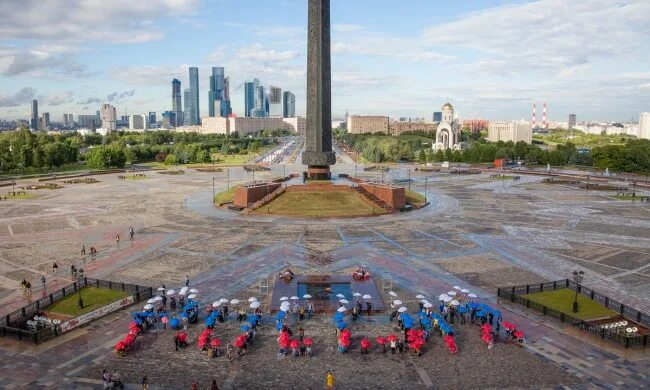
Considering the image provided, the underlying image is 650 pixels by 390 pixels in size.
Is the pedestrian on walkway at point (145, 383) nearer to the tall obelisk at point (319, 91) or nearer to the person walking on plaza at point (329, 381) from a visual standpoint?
the person walking on plaza at point (329, 381)

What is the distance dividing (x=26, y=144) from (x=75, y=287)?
84926 mm

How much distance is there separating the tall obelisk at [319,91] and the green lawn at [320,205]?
6.33 metres

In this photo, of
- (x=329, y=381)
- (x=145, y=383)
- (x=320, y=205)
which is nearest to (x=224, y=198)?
(x=320, y=205)

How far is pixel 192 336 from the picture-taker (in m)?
23.4

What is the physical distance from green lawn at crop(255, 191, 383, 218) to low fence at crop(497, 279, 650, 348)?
2593 centimetres

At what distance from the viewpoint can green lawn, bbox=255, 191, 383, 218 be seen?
175 feet

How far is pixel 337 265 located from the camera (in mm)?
34531

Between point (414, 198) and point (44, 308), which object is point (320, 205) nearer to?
point (414, 198)

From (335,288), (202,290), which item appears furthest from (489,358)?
(202,290)

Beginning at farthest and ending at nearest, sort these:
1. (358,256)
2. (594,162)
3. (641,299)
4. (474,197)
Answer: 1. (594,162)
2. (474,197)
3. (358,256)
4. (641,299)

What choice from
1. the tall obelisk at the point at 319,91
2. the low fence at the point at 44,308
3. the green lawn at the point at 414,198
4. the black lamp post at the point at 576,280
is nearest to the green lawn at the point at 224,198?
the tall obelisk at the point at 319,91

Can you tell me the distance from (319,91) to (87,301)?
4003cm

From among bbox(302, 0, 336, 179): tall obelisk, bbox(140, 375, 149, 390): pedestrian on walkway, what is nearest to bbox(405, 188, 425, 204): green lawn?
bbox(302, 0, 336, 179): tall obelisk

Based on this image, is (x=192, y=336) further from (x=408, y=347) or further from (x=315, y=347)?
(x=408, y=347)
